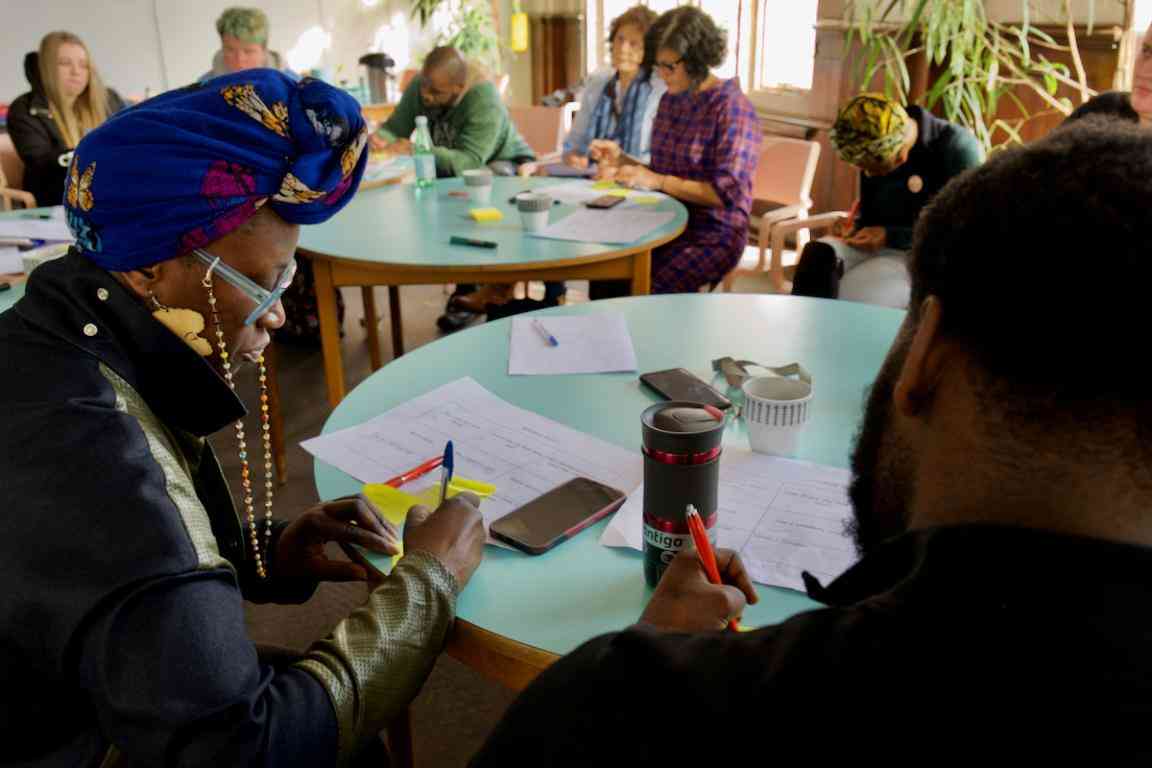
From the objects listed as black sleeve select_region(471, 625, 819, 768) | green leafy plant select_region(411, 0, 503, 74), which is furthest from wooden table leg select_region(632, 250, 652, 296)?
green leafy plant select_region(411, 0, 503, 74)

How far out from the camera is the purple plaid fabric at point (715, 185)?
319cm

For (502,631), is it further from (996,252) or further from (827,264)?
(827,264)

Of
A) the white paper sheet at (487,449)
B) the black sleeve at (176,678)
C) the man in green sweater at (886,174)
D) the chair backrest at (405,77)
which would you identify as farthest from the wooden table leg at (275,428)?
the chair backrest at (405,77)

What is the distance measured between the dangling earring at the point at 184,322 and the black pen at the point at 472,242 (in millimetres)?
1479

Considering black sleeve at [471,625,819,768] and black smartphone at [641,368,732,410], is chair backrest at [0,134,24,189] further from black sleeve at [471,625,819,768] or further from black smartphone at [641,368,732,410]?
black sleeve at [471,625,819,768]

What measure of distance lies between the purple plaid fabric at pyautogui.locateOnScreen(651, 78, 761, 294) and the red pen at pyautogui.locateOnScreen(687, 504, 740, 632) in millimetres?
2324

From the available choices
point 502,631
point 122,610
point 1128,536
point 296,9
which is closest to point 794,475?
point 502,631

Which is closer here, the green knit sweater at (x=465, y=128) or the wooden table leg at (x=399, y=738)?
the wooden table leg at (x=399, y=738)

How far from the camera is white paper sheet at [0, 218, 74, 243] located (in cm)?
252

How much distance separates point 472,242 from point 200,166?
1.55m

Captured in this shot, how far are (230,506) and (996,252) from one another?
0.98 m

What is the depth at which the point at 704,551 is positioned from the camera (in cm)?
88

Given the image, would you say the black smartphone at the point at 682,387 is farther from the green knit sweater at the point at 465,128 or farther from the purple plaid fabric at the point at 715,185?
the green knit sweater at the point at 465,128

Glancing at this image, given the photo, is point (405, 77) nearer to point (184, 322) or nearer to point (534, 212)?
point (534, 212)
